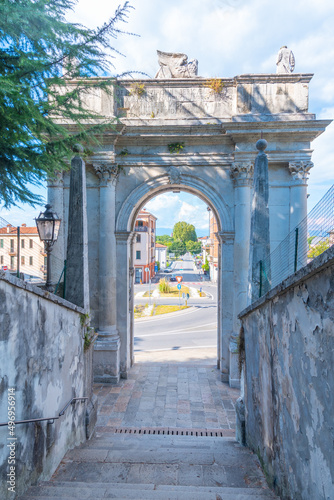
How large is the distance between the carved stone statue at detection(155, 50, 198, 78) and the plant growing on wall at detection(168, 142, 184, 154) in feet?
6.83

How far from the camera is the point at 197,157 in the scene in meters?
9.34

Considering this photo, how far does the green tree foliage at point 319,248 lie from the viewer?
2.97m

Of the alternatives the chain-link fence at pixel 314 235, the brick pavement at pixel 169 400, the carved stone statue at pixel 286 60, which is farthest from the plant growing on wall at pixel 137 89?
the brick pavement at pixel 169 400

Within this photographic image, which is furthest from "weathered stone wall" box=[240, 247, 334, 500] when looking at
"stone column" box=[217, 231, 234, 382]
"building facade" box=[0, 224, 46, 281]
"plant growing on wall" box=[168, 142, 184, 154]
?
"plant growing on wall" box=[168, 142, 184, 154]

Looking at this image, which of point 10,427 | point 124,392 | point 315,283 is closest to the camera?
point 315,283

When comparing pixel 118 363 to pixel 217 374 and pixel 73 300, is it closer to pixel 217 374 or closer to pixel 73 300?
pixel 217 374

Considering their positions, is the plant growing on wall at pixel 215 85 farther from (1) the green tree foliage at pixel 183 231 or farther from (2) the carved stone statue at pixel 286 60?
(1) the green tree foliage at pixel 183 231

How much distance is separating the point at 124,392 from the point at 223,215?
570 centimetres

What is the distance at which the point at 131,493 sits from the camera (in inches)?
131

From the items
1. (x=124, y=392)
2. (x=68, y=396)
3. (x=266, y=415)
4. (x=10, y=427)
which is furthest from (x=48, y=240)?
(x=124, y=392)

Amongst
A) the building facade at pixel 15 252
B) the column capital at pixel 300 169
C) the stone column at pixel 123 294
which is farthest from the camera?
the stone column at pixel 123 294

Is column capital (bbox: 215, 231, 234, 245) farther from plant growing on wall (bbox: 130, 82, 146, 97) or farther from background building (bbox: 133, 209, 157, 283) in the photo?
background building (bbox: 133, 209, 157, 283)

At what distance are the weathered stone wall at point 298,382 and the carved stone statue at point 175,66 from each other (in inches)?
310

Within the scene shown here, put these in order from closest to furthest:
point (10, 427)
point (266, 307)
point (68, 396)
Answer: point (10, 427) < point (266, 307) < point (68, 396)
